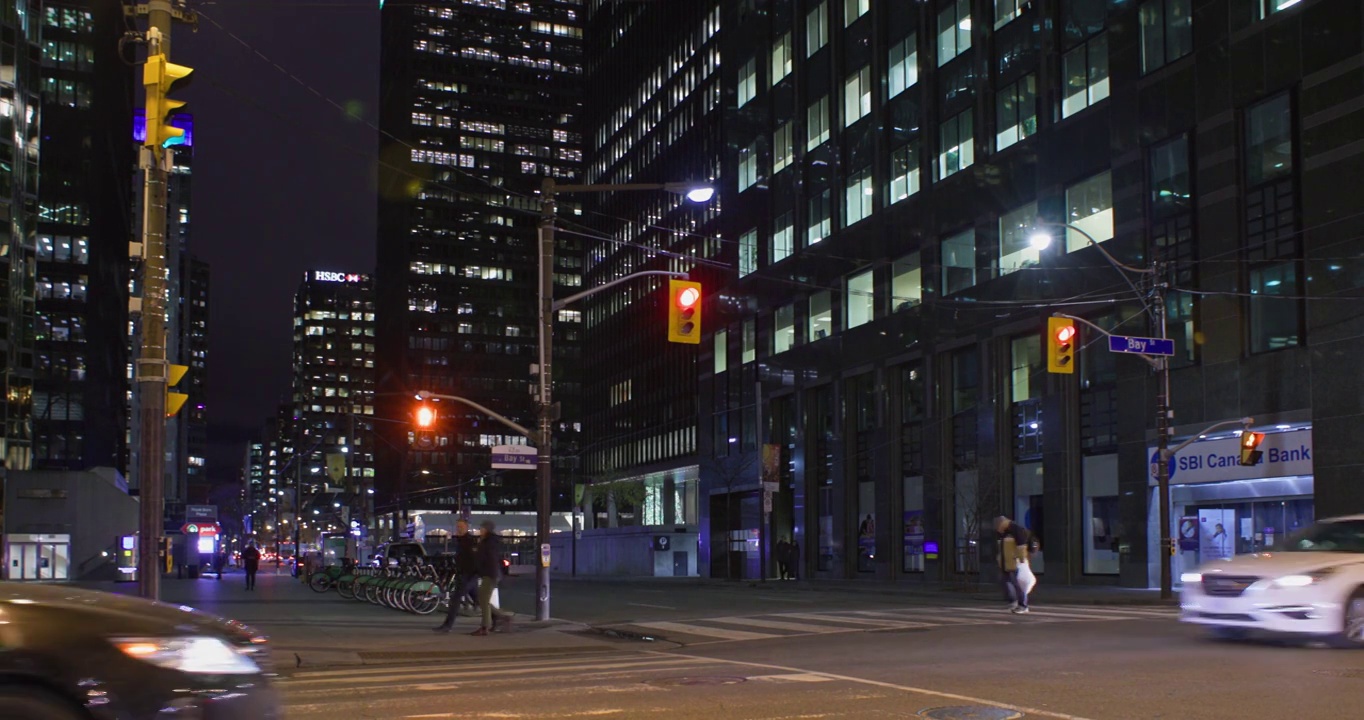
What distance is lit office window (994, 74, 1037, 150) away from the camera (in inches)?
1742

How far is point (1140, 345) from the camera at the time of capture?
1152 inches

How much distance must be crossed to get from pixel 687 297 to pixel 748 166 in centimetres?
4470

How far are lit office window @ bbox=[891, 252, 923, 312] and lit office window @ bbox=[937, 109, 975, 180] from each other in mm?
3716

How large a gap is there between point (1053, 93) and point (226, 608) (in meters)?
31.2

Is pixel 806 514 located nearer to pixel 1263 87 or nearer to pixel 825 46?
pixel 825 46

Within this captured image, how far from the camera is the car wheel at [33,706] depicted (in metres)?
5.50

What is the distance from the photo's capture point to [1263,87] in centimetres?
3416

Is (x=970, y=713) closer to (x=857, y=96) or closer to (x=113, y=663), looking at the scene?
(x=113, y=663)

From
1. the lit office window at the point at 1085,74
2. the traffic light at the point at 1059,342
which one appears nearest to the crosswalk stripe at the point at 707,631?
the traffic light at the point at 1059,342

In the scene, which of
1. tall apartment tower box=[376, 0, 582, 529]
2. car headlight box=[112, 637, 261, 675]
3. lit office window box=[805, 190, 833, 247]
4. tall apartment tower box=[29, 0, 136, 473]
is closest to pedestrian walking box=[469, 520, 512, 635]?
car headlight box=[112, 637, 261, 675]

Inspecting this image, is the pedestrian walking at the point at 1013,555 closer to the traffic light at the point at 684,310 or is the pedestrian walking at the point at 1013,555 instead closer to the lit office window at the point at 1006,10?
the traffic light at the point at 684,310

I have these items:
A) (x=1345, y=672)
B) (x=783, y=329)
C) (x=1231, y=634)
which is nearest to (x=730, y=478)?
(x=783, y=329)

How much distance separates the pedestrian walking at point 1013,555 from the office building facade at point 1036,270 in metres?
9.05

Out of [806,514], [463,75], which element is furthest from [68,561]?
[463,75]
